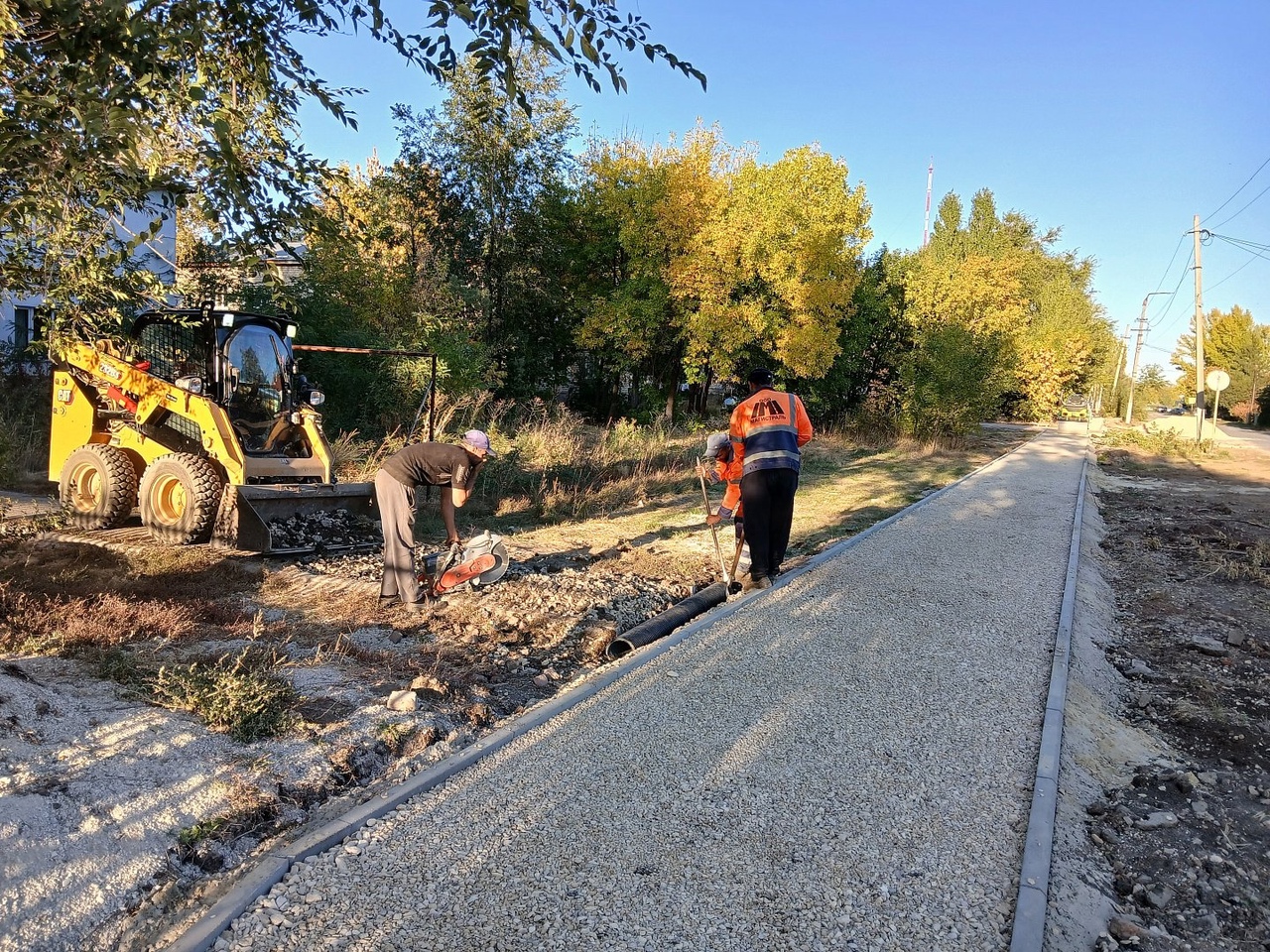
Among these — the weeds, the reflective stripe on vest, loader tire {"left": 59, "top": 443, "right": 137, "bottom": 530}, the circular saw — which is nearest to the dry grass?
the circular saw

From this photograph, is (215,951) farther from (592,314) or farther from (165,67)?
(592,314)

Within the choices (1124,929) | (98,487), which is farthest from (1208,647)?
(98,487)

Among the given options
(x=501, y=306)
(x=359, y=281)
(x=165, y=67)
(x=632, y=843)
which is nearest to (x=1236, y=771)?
(x=632, y=843)

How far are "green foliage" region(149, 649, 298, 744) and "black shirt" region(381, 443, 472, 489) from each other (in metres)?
2.53

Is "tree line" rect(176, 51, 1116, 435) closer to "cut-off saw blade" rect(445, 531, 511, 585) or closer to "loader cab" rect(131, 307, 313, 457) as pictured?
"loader cab" rect(131, 307, 313, 457)

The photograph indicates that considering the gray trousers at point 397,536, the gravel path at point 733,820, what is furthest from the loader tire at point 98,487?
the gravel path at point 733,820

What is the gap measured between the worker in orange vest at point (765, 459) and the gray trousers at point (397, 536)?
3.07m

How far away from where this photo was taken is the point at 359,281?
17.6m

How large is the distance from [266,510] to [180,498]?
A: 3.70 feet

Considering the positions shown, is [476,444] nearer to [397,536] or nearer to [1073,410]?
[397,536]

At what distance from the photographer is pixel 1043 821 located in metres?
3.78

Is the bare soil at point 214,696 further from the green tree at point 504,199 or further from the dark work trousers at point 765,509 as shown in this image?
the green tree at point 504,199

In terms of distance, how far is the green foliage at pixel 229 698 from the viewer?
14.3ft

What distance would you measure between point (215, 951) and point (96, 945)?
0.39 meters
